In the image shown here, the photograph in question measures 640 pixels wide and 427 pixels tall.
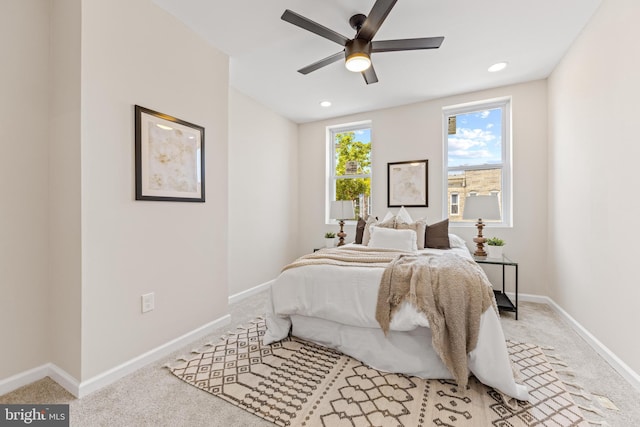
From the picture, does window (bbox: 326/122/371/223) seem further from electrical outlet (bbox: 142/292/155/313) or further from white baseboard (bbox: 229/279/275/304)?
electrical outlet (bbox: 142/292/155/313)

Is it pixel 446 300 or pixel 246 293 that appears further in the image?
pixel 246 293

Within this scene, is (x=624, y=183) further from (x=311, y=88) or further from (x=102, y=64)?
(x=102, y=64)

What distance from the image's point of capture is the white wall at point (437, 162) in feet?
10.9

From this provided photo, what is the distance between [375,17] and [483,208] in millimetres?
2276

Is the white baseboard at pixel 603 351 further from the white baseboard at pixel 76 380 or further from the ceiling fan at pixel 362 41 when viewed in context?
the white baseboard at pixel 76 380

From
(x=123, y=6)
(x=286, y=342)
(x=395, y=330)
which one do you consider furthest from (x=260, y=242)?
(x=123, y=6)

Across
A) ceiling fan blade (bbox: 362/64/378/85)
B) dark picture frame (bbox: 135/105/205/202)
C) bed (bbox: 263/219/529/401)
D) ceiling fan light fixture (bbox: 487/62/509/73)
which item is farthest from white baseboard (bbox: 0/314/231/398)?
ceiling fan light fixture (bbox: 487/62/509/73)

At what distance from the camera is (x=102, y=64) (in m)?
1.81

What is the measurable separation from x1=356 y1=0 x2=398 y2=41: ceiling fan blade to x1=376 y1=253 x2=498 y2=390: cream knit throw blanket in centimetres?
171

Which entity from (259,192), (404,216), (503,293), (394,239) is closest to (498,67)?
(404,216)

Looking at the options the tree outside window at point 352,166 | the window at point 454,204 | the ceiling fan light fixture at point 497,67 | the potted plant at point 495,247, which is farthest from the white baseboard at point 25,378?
the ceiling fan light fixture at point 497,67

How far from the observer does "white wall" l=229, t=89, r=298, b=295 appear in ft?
A: 11.5

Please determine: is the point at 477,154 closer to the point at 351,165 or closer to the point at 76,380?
the point at 351,165

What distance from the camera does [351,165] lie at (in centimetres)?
Result: 460
